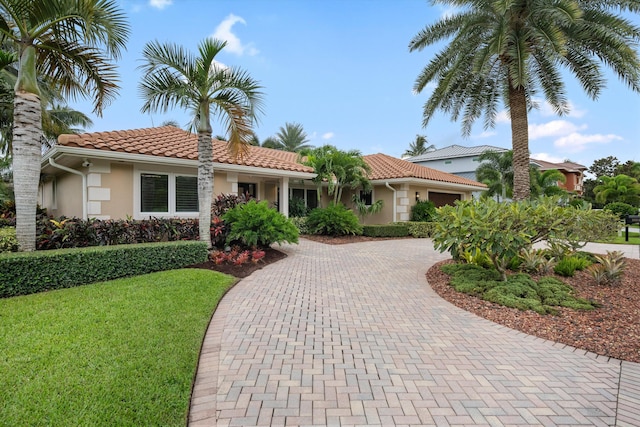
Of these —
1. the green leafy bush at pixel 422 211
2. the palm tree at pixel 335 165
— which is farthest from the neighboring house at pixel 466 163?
the palm tree at pixel 335 165

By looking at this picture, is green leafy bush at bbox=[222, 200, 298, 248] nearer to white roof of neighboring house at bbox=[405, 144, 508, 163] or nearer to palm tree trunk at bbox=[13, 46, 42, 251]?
palm tree trunk at bbox=[13, 46, 42, 251]

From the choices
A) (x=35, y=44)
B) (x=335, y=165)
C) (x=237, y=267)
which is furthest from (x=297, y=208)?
(x=35, y=44)

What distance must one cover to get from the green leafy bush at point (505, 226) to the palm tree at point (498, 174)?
17794mm

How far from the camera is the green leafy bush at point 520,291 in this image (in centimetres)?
548

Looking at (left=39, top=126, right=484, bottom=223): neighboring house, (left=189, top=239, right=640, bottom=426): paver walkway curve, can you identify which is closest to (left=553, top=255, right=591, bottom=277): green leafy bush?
(left=189, top=239, right=640, bottom=426): paver walkway curve

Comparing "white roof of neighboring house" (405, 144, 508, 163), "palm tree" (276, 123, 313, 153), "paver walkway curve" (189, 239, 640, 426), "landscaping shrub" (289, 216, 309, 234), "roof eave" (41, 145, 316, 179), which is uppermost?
"palm tree" (276, 123, 313, 153)

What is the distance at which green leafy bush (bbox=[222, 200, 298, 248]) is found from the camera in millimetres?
9219

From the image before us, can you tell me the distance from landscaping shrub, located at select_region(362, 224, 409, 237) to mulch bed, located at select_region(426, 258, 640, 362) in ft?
29.2

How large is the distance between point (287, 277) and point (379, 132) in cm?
1727

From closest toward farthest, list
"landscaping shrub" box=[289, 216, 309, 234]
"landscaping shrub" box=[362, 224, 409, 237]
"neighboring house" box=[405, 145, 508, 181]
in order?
1. "landscaping shrub" box=[289, 216, 309, 234]
2. "landscaping shrub" box=[362, 224, 409, 237]
3. "neighboring house" box=[405, 145, 508, 181]

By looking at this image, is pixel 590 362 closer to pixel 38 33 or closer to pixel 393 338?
pixel 393 338

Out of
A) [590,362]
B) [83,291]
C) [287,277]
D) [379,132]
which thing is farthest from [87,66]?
[379,132]

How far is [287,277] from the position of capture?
759cm

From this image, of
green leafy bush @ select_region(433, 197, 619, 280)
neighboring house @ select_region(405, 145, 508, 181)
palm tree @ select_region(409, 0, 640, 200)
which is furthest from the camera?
neighboring house @ select_region(405, 145, 508, 181)
